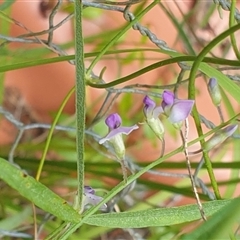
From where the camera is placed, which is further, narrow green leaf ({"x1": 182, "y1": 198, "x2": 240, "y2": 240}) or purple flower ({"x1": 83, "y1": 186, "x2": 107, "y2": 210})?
purple flower ({"x1": 83, "y1": 186, "x2": 107, "y2": 210})

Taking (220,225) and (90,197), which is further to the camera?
(90,197)

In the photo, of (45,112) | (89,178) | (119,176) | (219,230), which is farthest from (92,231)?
(219,230)

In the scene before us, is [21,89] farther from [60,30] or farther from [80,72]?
[80,72]

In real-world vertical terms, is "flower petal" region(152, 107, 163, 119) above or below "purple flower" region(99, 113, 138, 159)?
above

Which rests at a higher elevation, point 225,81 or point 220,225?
point 225,81

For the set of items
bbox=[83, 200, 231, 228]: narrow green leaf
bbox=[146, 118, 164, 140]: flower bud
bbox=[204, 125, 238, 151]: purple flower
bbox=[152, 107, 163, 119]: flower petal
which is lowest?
bbox=[83, 200, 231, 228]: narrow green leaf
